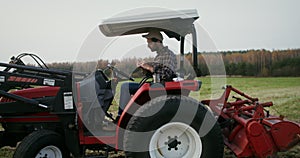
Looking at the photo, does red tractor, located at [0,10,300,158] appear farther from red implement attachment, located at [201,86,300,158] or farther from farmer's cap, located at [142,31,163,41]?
farmer's cap, located at [142,31,163,41]

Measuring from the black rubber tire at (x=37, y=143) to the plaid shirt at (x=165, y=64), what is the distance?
58.8 inches

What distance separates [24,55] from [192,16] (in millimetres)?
2470

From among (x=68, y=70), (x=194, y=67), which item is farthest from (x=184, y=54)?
(x=68, y=70)

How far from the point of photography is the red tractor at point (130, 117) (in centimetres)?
385

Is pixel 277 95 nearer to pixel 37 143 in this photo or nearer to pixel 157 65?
pixel 157 65

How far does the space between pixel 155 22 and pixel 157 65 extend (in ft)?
1.90

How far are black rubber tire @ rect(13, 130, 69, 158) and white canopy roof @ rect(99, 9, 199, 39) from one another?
1464 mm

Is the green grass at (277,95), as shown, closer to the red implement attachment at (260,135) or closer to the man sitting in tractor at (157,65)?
the man sitting in tractor at (157,65)

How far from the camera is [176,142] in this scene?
3967 millimetres

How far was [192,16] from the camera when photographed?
3.86 meters

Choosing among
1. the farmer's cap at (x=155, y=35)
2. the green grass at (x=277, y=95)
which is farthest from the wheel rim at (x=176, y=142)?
the farmer's cap at (x=155, y=35)

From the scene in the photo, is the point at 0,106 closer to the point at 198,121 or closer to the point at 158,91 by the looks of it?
the point at 158,91

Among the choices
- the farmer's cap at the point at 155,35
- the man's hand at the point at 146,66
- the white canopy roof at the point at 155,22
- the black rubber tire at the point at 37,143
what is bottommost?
the black rubber tire at the point at 37,143

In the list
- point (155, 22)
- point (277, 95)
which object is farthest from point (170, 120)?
point (277, 95)
